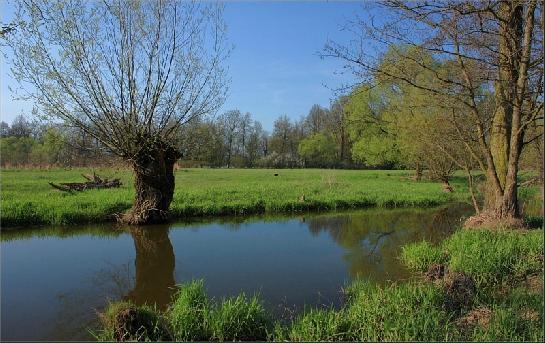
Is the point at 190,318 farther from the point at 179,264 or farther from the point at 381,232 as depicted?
the point at 381,232

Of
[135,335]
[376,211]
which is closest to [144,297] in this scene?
[135,335]

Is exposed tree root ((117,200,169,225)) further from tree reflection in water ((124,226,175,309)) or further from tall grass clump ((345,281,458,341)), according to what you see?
tall grass clump ((345,281,458,341))

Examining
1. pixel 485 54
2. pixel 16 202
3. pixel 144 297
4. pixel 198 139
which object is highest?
pixel 485 54

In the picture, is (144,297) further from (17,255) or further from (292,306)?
(17,255)

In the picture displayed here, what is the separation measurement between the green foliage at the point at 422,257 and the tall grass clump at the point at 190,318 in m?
5.01

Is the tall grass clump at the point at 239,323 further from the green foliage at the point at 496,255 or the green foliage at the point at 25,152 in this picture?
the green foliage at the point at 25,152

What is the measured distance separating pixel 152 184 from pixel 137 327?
29.5 ft

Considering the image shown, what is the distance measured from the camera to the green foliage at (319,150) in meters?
→ 69.1

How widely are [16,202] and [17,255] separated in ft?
17.8

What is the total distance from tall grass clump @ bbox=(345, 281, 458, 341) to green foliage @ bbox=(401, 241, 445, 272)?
2.68 m

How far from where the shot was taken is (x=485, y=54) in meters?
10.7

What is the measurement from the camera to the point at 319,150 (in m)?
69.0

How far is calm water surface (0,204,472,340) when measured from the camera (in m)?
6.84

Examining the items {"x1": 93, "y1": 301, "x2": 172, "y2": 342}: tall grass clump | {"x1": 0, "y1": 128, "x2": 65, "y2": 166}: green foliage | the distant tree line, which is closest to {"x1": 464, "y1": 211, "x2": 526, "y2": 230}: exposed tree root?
{"x1": 93, "y1": 301, "x2": 172, "y2": 342}: tall grass clump
